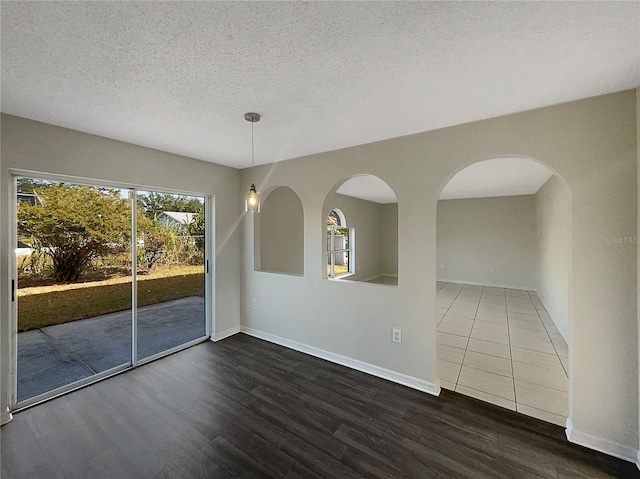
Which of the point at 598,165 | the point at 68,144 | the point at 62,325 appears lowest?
the point at 62,325

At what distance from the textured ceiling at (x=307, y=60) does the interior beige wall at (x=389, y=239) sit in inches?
268

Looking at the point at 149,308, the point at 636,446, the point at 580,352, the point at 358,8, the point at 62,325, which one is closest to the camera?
the point at 358,8

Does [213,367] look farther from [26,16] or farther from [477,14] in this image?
[477,14]

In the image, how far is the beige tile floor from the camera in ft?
7.91

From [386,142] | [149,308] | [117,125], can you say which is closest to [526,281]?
[386,142]

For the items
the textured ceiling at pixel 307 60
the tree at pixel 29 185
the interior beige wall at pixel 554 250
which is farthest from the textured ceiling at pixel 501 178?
the tree at pixel 29 185

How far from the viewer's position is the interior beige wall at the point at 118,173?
7.06 ft

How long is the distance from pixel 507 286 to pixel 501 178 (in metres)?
3.74

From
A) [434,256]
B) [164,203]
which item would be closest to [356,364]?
[434,256]

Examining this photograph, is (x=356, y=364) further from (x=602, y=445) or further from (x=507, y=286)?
(x=507, y=286)

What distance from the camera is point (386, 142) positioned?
2.77 meters

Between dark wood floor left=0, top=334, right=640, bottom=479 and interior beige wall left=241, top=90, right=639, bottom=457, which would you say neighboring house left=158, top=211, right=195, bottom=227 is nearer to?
interior beige wall left=241, top=90, right=639, bottom=457

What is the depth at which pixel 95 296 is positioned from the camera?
2.77 m

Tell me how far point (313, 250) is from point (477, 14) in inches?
102
